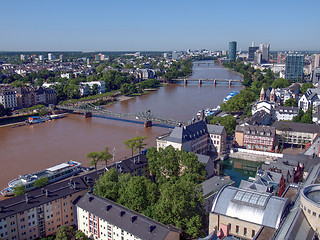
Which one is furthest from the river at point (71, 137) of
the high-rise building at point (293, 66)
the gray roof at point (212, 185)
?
the high-rise building at point (293, 66)

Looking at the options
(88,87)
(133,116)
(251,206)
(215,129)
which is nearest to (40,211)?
(251,206)

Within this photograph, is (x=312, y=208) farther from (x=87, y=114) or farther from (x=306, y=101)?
(x=87, y=114)

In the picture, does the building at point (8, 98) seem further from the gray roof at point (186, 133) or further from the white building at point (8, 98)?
the gray roof at point (186, 133)

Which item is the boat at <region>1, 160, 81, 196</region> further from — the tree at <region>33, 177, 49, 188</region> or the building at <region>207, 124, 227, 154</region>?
the building at <region>207, 124, 227, 154</region>

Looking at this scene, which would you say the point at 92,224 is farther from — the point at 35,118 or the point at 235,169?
the point at 35,118

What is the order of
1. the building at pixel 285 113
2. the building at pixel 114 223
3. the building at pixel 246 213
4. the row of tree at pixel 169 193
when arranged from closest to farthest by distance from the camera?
the building at pixel 246 213
the building at pixel 114 223
the row of tree at pixel 169 193
the building at pixel 285 113

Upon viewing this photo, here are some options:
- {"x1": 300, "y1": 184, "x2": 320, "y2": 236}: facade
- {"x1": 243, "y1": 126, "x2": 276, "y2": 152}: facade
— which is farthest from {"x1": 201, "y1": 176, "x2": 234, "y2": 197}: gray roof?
{"x1": 243, "y1": 126, "x2": 276, "y2": 152}: facade

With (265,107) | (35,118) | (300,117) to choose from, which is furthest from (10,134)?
(300,117)
